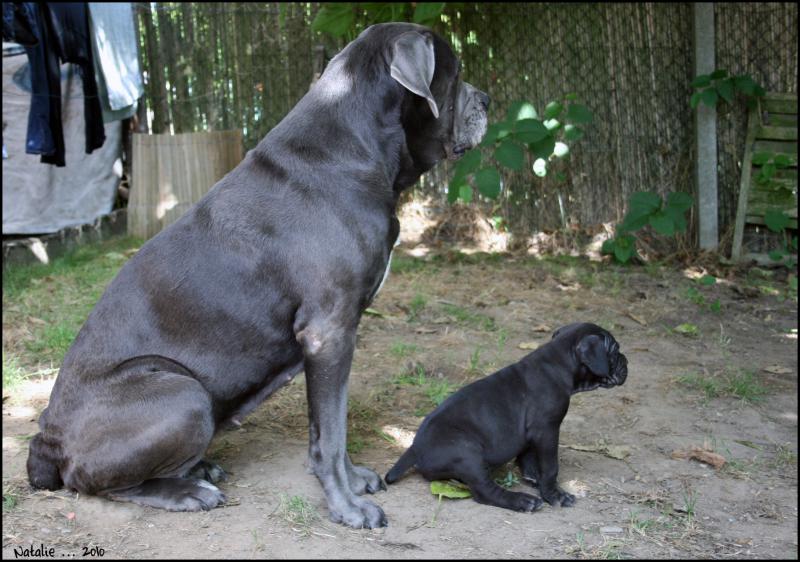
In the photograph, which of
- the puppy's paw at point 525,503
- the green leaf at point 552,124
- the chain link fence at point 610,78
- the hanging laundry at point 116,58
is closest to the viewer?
the puppy's paw at point 525,503

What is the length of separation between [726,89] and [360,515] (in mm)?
6480

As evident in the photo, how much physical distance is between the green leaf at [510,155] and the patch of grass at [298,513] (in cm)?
462

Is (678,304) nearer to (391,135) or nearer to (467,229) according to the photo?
(467,229)

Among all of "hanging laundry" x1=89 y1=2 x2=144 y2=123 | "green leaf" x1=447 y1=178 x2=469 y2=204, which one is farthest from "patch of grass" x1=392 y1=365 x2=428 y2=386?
"hanging laundry" x1=89 y1=2 x2=144 y2=123

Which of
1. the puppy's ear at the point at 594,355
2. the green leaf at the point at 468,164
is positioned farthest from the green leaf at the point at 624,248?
the puppy's ear at the point at 594,355

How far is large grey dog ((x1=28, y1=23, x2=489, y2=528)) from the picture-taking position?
3.30 meters

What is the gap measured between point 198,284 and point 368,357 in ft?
7.75

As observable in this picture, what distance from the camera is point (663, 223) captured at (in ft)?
25.4

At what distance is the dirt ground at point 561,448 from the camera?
3143 millimetres

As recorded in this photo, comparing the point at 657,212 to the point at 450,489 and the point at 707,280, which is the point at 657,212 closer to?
the point at 707,280

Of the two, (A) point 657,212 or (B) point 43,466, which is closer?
(B) point 43,466

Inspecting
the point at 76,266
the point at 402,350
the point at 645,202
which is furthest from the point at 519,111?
the point at 76,266

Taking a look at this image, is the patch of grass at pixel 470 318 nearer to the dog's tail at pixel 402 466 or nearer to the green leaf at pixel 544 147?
the green leaf at pixel 544 147

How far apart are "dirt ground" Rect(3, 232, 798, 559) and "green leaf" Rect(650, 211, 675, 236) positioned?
60 cm
